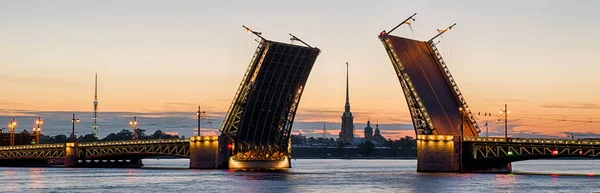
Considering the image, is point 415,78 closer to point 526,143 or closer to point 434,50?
point 434,50

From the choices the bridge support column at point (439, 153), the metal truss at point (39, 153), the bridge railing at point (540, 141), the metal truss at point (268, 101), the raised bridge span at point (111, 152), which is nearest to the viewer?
the bridge railing at point (540, 141)

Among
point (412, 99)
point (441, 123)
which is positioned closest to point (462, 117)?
point (441, 123)

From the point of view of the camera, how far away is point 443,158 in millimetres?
86500

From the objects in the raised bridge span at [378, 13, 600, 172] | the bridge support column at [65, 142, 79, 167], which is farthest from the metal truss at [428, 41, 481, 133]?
the bridge support column at [65, 142, 79, 167]

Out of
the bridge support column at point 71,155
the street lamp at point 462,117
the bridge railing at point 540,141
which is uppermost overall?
the street lamp at point 462,117

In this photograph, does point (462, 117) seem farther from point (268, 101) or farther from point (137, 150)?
point (137, 150)

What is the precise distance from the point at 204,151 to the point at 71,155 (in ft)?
77.4

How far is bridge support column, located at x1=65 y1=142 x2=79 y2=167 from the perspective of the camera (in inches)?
4451

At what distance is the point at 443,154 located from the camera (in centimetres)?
8644

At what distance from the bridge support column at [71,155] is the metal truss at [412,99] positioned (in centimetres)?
4439

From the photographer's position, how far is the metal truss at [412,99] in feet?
276

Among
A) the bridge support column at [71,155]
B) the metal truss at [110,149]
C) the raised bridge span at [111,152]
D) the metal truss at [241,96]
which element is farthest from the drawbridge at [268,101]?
the bridge support column at [71,155]

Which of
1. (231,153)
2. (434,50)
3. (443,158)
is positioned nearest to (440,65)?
(434,50)

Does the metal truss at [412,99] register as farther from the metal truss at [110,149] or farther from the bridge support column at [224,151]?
the metal truss at [110,149]
